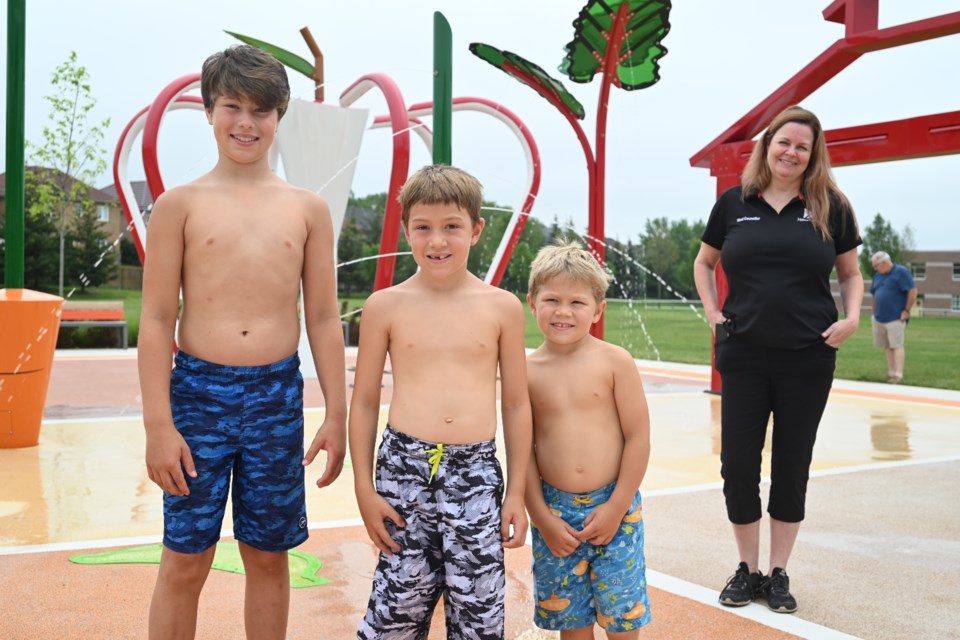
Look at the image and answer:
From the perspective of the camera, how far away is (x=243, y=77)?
2.32 m

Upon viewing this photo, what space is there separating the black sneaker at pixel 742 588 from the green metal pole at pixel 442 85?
226 cm

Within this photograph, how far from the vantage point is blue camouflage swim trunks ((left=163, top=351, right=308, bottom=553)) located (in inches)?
89.8

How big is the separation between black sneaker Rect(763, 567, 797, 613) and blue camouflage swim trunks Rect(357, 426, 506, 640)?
1536mm

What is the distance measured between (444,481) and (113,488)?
3.75 metres

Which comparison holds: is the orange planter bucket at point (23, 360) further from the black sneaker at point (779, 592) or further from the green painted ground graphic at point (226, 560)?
the black sneaker at point (779, 592)

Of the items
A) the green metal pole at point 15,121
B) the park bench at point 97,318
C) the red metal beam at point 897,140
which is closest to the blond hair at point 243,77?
the green metal pole at point 15,121

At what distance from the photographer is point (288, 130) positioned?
35.0ft

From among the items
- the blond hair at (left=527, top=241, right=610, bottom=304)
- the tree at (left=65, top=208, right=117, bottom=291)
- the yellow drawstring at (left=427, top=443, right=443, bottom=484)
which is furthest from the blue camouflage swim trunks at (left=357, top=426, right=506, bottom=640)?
the tree at (left=65, top=208, right=117, bottom=291)

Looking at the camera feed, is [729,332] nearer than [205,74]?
No

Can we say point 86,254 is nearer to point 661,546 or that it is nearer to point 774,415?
point 661,546

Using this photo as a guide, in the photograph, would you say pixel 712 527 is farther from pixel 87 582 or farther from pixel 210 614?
pixel 87 582

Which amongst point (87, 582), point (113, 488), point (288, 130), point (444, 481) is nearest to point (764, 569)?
point (444, 481)

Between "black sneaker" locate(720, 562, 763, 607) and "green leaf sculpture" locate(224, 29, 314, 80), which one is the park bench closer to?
"green leaf sculpture" locate(224, 29, 314, 80)

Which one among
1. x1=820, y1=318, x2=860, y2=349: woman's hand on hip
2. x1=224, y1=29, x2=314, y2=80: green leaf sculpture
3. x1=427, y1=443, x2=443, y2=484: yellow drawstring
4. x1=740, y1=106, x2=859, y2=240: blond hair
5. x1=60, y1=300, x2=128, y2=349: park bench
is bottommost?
x1=60, y1=300, x2=128, y2=349: park bench
